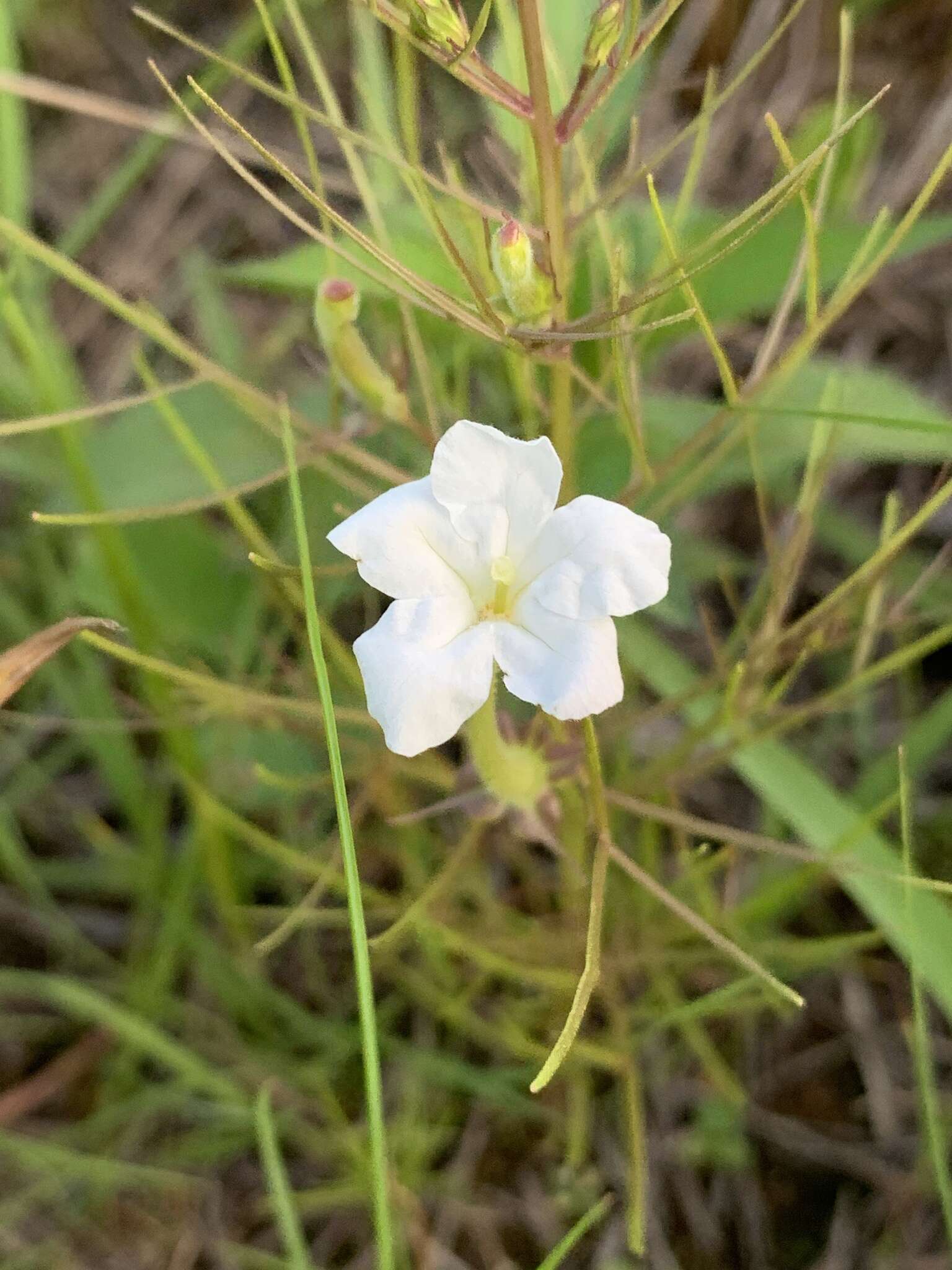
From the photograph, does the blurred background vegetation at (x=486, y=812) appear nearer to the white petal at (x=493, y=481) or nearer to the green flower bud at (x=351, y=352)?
the green flower bud at (x=351, y=352)

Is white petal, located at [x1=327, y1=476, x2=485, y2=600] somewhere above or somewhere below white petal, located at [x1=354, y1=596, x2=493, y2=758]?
above

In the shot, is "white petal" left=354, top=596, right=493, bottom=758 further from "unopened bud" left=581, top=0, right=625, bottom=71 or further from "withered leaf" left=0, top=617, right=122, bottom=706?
"unopened bud" left=581, top=0, right=625, bottom=71

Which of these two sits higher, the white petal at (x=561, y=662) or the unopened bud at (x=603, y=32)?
the unopened bud at (x=603, y=32)

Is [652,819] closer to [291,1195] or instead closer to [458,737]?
[458,737]

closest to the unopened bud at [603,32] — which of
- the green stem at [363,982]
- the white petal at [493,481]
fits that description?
the white petal at [493,481]

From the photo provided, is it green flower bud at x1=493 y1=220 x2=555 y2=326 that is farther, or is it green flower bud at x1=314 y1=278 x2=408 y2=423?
green flower bud at x1=314 y1=278 x2=408 y2=423

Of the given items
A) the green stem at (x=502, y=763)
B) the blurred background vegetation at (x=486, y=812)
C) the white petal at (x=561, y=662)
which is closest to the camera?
the white petal at (x=561, y=662)

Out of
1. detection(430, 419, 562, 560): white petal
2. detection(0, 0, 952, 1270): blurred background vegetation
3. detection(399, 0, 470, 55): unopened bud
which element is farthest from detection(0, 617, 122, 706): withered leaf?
detection(399, 0, 470, 55): unopened bud
